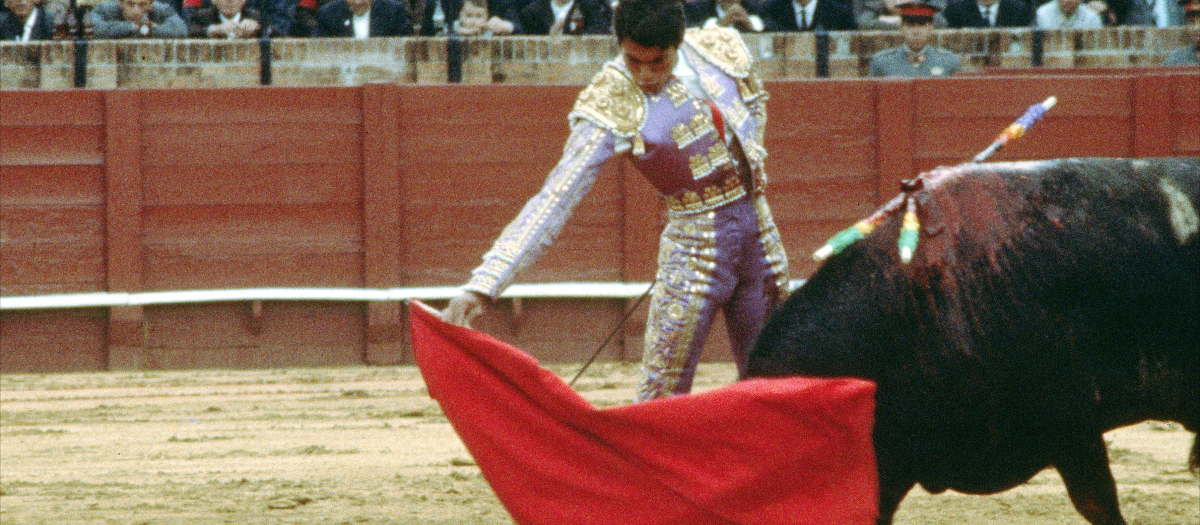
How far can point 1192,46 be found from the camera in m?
8.24

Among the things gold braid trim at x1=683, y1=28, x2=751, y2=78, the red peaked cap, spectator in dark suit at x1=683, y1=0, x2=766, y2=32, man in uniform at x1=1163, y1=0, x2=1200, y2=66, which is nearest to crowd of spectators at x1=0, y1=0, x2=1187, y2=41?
spectator in dark suit at x1=683, y1=0, x2=766, y2=32

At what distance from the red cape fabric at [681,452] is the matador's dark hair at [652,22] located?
2.08 ft

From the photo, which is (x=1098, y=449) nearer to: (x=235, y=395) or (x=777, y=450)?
(x=777, y=450)

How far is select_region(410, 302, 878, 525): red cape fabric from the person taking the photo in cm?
280

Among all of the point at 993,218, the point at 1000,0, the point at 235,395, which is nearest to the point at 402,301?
the point at 235,395

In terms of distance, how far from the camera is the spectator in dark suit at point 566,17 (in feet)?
27.2

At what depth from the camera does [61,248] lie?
23.8 ft

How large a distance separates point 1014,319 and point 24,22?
6.87 meters

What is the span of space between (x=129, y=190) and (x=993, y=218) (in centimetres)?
520

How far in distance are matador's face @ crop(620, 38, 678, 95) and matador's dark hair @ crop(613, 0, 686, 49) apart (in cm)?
2

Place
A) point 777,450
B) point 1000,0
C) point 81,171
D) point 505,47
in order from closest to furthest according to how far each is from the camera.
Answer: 1. point 777,450
2. point 81,171
3. point 505,47
4. point 1000,0

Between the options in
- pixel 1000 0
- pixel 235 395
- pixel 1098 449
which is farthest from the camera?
pixel 1000 0

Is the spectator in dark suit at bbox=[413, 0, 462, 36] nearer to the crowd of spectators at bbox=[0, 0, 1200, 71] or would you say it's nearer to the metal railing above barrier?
the crowd of spectators at bbox=[0, 0, 1200, 71]

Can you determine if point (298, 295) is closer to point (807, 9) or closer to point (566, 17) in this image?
point (566, 17)
